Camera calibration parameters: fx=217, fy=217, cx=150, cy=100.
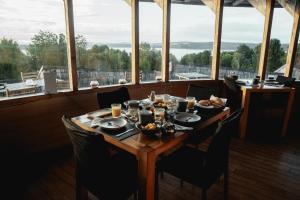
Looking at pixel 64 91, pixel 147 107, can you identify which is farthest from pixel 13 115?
pixel 147 107

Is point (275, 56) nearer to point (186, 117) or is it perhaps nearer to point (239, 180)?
point (239, 180)

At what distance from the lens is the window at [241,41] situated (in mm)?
3980

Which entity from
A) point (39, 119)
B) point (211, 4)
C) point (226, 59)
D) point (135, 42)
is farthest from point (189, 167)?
point (211, 4)

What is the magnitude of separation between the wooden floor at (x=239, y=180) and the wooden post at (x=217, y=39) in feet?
5.48

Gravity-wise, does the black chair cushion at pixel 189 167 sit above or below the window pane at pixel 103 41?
below

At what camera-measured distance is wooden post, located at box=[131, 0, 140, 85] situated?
10.7ft

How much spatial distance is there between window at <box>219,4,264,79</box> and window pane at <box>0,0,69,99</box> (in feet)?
9.19

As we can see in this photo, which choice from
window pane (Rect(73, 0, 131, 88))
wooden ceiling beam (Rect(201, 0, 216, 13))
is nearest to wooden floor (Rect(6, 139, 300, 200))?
window pane (Rect(73, 0, 131, 88))

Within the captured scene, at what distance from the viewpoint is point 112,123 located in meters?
1.79

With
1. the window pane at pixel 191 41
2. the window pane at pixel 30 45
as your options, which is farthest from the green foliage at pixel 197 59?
the window pane at pixel 30 45

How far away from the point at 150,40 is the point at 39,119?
2066mm

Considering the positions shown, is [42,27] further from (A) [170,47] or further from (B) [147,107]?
(A) [170,47]

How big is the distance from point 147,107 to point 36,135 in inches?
57.9

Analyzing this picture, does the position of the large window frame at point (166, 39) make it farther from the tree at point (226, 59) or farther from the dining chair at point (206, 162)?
the dining chair at point (206, 162)
